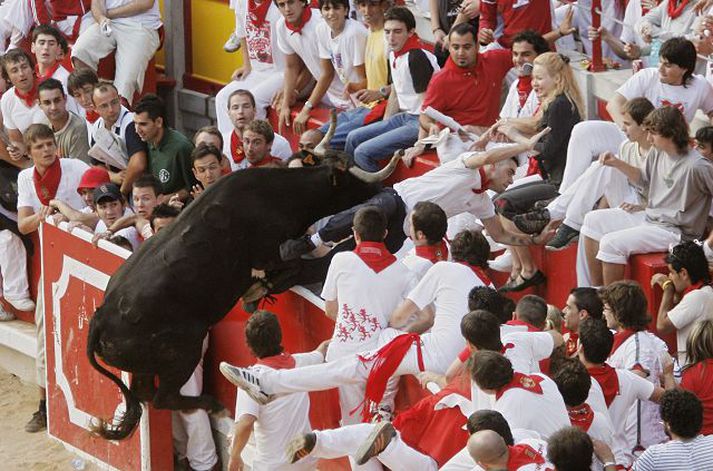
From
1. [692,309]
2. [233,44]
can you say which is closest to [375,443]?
[692,309]

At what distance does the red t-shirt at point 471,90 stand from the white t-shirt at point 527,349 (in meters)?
3.31

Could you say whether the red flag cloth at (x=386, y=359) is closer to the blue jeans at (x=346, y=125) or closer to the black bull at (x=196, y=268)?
the black bull at (x=196, y=268)

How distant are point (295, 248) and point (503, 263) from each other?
1.32m

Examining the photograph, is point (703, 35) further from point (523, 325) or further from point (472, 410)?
point (472, 410)

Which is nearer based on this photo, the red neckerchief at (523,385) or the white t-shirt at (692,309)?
Result: the red neckerchief at (523,385)

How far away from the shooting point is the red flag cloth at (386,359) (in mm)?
9297

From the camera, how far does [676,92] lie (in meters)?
10.6

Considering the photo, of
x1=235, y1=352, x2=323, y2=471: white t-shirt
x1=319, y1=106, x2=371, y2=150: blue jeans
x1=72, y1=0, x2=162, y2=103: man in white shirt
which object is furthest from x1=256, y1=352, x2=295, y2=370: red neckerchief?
x1=72, y1=0, x2=162, y2=103: man in white shirt

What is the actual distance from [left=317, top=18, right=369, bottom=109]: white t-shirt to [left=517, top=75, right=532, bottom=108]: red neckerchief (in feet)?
6.09

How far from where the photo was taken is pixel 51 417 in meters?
12.6

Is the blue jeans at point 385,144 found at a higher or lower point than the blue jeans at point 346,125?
higher

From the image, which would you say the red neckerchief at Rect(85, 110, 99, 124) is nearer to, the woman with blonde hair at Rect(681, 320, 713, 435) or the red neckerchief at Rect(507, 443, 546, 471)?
the woman with blonde hair at Rect(681, 320, 713, 435)

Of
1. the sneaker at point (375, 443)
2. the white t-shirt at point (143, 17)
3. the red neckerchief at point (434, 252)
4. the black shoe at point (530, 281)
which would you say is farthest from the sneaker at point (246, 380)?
the white t-shirt at point (143, 17)

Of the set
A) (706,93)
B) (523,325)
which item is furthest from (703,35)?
(523,325)
